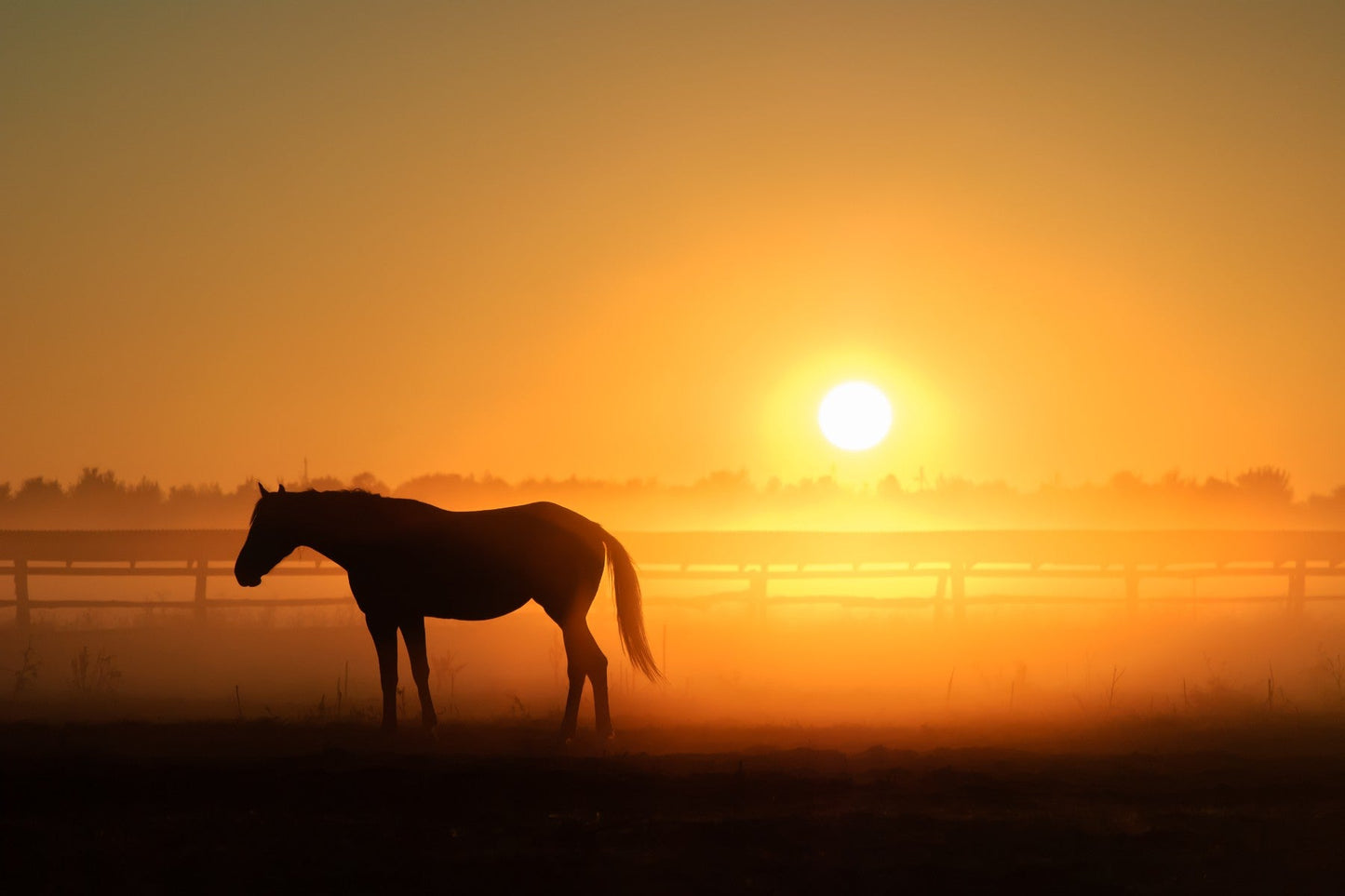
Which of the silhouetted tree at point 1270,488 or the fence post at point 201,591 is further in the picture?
the silhouetted tree at point 1270,488

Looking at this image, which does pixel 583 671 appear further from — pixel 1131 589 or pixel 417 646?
pixel 1131 589

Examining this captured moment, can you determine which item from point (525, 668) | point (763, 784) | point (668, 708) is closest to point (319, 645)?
point (525, 668)

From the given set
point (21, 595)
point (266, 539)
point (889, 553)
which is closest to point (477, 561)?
point (266, 539)

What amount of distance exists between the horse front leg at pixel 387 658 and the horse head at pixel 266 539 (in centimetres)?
116

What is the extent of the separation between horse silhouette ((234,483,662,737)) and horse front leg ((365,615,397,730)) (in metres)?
0.01

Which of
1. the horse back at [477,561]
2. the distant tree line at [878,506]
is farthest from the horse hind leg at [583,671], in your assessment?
the distant tree line at [878,506]

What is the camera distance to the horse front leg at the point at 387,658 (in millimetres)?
11500

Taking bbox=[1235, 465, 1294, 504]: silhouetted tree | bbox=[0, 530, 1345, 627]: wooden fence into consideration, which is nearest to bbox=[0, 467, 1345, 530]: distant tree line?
bbox=[1235, 465, 1294, 504]: silhouetted tree

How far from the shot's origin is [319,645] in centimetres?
2298

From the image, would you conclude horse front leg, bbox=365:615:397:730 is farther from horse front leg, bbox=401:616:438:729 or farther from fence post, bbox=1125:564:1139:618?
fence post, bbox=1125:564:1139:618

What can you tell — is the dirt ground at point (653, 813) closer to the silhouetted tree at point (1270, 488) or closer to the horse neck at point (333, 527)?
the horse neck at point (333, 527)

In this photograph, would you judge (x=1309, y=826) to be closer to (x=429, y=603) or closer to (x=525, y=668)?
(x=429, y=603)

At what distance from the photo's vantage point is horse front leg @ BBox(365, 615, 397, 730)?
1150 centimetres

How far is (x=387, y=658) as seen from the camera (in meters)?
11.7
